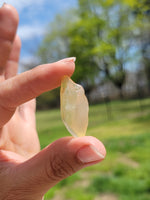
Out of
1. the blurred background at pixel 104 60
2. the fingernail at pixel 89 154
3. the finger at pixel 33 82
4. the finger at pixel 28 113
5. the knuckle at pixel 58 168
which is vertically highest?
the finger at pixel 33 82

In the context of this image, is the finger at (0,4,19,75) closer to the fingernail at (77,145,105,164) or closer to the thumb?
the thumb

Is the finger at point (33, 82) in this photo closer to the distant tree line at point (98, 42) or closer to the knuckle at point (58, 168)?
the knuckle at point (58, 168)

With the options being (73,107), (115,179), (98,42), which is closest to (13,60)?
(73,107)

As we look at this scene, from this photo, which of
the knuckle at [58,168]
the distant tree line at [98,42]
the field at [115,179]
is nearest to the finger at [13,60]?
the knuckle at [58,168]

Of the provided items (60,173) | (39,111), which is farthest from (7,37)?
(39,111)

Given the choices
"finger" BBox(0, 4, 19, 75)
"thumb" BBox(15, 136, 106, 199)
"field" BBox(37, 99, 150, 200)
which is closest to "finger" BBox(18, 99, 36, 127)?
"finger" BBox(0, 4, 19, 75)

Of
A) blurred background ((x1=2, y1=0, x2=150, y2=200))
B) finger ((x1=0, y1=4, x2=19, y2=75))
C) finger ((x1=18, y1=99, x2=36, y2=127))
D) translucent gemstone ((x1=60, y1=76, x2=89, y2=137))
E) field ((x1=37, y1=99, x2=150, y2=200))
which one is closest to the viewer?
translucent gemstone ((x1=60, y1=76, x2=89, y2=137))
